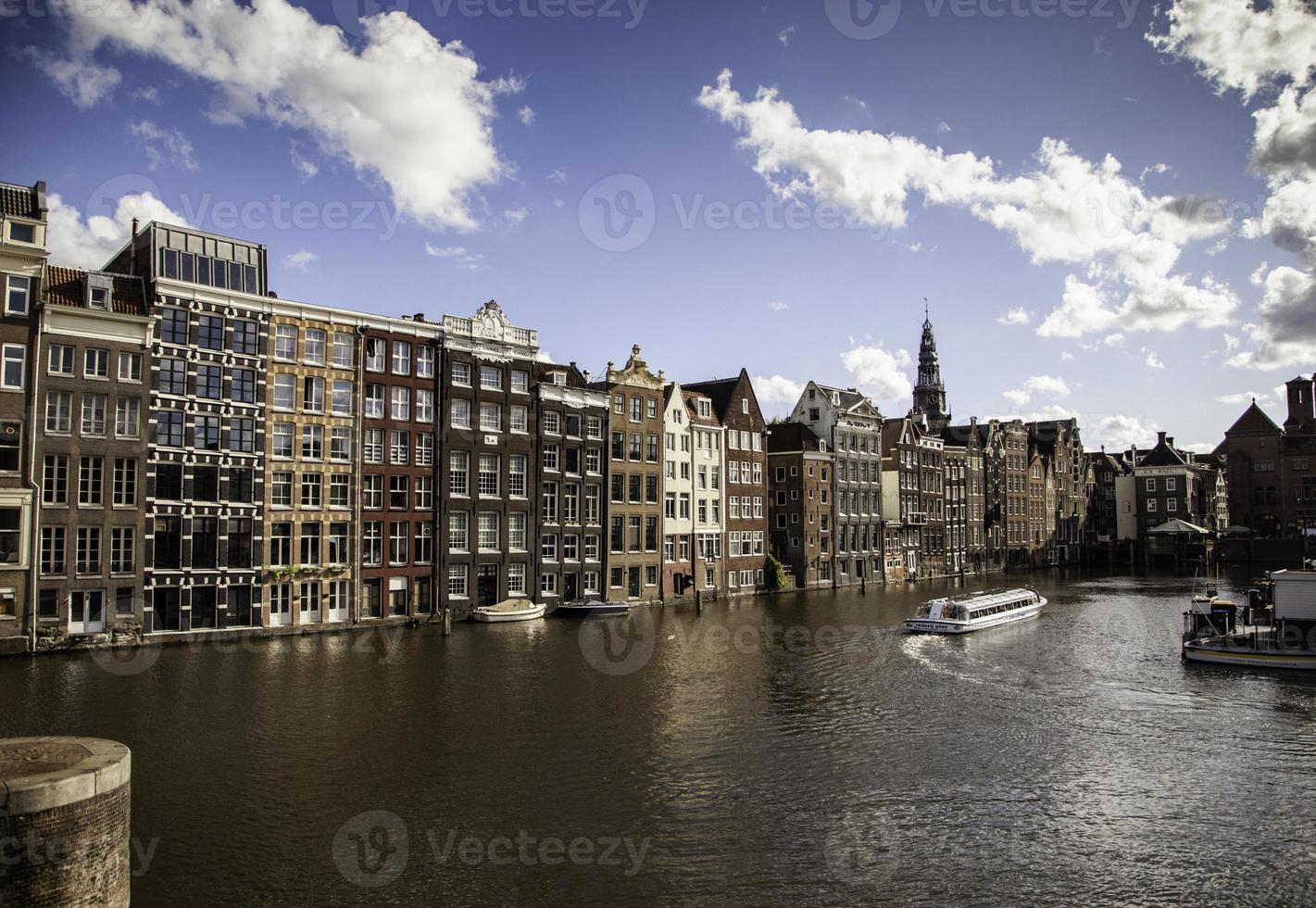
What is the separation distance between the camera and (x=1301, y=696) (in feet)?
142

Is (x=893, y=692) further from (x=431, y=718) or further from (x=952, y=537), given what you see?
(x=952, y=537)

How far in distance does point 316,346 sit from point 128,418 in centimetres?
1256

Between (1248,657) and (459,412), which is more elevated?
(459,412)

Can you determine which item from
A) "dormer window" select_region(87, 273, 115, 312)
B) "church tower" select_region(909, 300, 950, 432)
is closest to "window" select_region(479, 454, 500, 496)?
"dormer window" select_region(87, 273, 115, 312)

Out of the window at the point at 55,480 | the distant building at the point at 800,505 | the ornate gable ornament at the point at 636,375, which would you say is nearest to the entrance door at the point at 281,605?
the window at the point at 55,480

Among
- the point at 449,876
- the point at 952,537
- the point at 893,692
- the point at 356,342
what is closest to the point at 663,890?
the point at 449,876

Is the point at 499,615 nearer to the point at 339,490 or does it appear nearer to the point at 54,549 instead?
the point at 339,490

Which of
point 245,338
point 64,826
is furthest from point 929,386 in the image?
point 64,826

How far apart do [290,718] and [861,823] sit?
2217 centimetres

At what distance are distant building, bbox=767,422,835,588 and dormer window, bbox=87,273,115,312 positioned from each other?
6556 centimetres

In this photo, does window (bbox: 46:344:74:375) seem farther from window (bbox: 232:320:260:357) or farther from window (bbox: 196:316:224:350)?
window (bbox: 232:320:260:357)

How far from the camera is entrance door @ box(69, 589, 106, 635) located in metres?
51.0

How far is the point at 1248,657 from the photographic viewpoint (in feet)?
164

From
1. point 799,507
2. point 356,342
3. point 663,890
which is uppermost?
point 356,342
